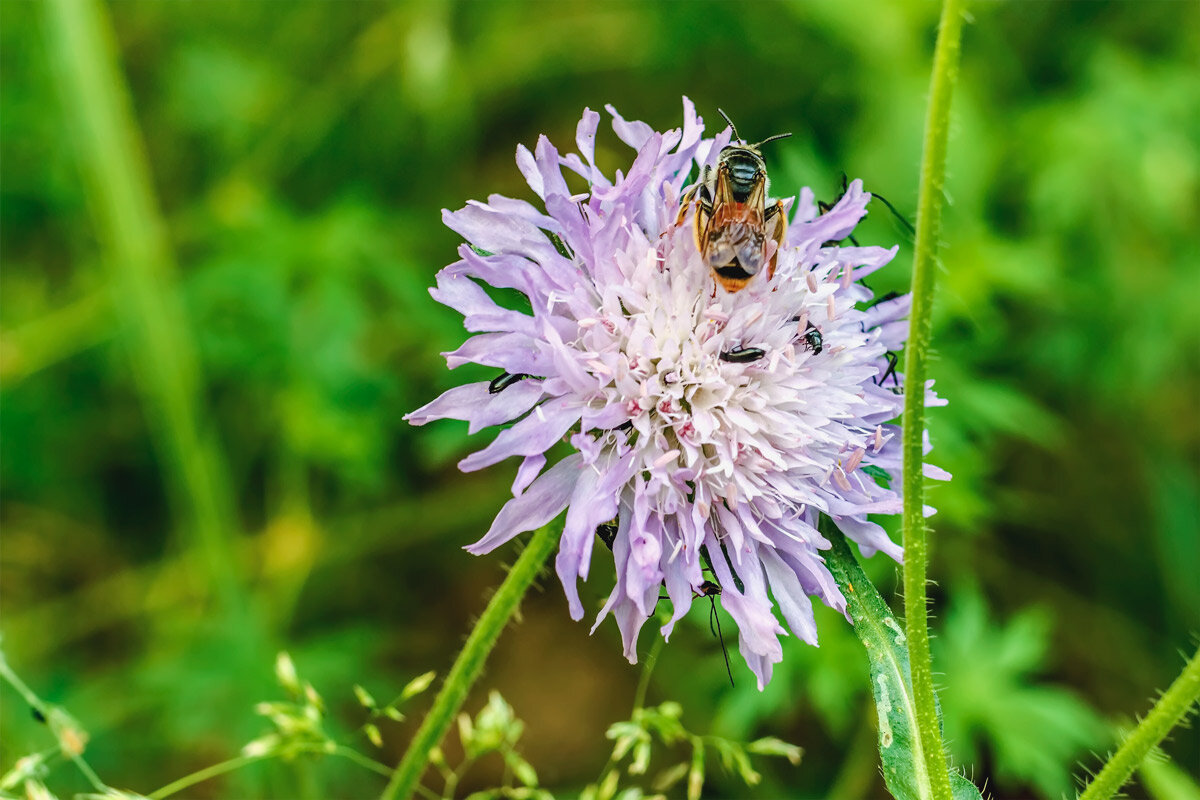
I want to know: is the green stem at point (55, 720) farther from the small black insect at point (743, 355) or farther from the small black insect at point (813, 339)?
the small black insect at point (813, 339)

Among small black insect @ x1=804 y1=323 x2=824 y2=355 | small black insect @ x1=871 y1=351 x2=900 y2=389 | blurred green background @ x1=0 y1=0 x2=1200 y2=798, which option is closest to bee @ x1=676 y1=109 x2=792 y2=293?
small black insect @ x1=804 y1=323 x2=824 y2=355

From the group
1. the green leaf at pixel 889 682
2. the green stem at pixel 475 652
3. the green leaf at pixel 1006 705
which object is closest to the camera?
the green leaf at pixel 889 682

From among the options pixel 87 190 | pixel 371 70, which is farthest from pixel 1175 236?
pixel 87 190

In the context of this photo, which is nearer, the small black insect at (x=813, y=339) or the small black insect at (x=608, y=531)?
the small black insect at (x=608, y=531)

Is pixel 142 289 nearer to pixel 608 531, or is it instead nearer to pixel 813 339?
pixel 608 531

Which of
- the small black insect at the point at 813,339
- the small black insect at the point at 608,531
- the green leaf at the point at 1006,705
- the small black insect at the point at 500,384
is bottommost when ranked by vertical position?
the green leaf at the point at 1006,705

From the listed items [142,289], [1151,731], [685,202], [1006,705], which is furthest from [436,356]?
[1151,731]

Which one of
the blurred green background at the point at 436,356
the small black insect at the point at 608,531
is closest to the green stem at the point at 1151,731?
the small black insect at the point at 608,531
